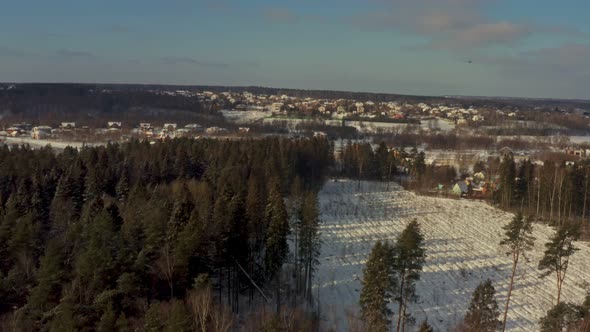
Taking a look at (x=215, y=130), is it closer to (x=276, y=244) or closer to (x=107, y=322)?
(x=276, y=244)

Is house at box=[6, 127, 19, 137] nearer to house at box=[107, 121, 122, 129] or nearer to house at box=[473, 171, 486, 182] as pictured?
house at box=[107, 121, 122, 129]

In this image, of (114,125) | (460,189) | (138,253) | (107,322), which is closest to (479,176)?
(460,189)

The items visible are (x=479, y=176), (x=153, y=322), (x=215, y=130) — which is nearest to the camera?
(x=153, y=322)

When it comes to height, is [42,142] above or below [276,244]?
below

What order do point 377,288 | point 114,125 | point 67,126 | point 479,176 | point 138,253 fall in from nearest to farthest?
1. point 377,288
2. point 138,253
3. point 479,176
4. point 67,126
5. point 114,125

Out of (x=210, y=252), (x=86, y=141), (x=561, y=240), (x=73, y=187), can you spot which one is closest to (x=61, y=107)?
(x=86, y=141)

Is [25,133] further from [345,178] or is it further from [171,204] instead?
[171,204]

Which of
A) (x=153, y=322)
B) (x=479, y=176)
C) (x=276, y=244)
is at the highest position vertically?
(x=153, y=322)

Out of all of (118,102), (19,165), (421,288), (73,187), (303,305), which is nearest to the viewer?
(303,305)
